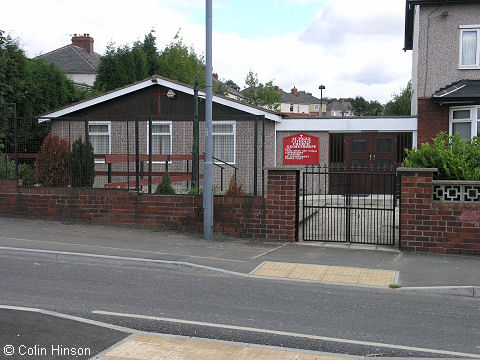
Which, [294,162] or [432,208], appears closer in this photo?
[432,208]

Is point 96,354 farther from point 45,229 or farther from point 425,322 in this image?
point 45,229

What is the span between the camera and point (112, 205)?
12453mm

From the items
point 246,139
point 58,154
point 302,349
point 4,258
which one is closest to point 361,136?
point 246,139

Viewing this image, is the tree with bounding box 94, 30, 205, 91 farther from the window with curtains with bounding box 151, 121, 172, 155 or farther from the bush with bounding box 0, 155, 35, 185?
the bush with bounding box 0, 155, 35, 185

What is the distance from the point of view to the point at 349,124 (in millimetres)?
19859

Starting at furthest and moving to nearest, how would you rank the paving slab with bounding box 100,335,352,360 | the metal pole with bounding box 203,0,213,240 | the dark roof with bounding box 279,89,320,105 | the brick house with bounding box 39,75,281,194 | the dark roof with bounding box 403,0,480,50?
the dark roof with bounding box 279,89,320,105, the dark roof with bounding box 403,0,480,50, the brick house with bounding box 39,75,281,194, the metal pole with bounding box 203,0,213,240, the paving slab with bounding box 100,335,352,360

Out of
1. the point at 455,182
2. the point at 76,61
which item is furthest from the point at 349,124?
the point at 76,61

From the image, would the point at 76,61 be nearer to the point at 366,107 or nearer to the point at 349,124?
the point at 349,124

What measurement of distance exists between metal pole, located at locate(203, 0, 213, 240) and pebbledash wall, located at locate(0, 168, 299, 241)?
40 cm

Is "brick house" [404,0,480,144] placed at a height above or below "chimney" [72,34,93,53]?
below

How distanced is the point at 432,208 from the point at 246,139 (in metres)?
5.68

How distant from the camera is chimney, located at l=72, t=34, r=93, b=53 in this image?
47.2 meters

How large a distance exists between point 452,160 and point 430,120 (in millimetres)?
9443

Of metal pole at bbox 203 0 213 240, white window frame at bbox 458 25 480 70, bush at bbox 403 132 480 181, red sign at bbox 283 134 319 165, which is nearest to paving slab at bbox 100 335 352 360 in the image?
metal pole at bbox 203 0 213 240
